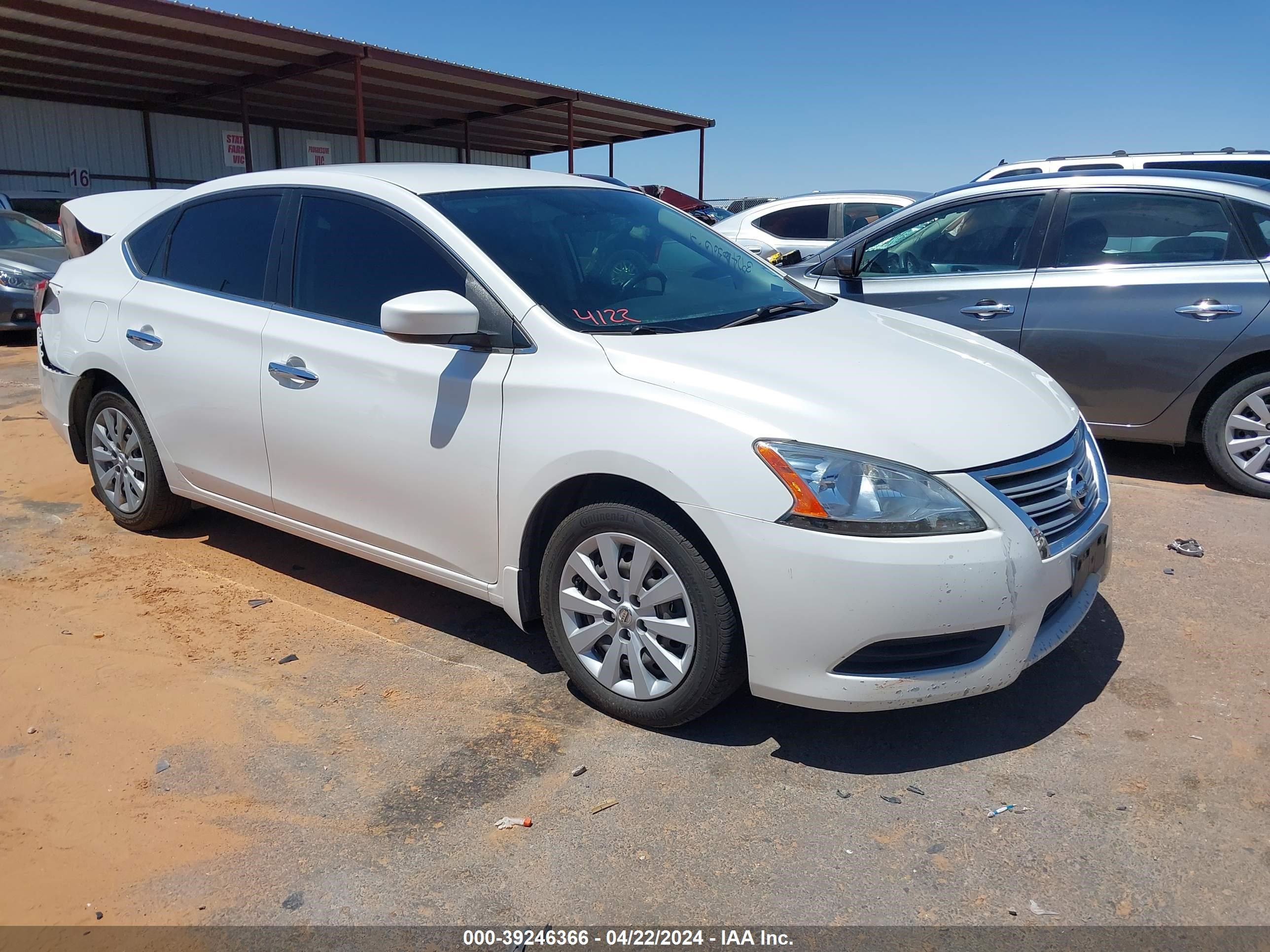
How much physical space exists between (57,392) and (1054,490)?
4666mm

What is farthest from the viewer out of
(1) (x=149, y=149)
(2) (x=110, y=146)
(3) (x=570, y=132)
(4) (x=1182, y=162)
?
(1) (x=149, y=149)

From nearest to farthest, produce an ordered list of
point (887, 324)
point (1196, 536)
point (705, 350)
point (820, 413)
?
point (820, 413) → point (705, 350) → point (887, 324) → point (1196, 536)

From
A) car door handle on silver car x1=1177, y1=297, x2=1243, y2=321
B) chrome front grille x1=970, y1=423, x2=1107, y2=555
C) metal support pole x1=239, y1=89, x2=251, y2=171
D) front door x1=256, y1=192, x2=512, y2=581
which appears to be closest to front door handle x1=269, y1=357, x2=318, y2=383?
front door x1=256, y1=192, x2=512, y2=581

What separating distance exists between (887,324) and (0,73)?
1870 cm

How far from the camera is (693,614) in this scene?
113 inches

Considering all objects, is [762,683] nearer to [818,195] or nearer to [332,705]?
[332,705]

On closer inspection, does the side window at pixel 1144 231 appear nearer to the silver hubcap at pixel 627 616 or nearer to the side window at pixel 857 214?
the silver hubcap at pixel 627 616

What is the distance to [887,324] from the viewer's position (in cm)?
389

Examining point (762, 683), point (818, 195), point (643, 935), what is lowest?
point (643, 935)

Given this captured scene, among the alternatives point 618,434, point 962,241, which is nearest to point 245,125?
point 962,241

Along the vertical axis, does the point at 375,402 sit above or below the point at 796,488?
above

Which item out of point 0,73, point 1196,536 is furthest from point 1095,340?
point 0,73

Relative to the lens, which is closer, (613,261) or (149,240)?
(613,261)

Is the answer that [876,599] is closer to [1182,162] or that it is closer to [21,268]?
[1182,162]
